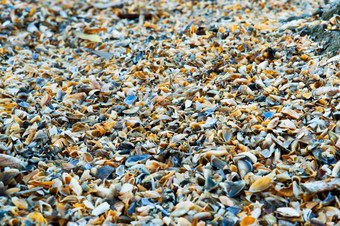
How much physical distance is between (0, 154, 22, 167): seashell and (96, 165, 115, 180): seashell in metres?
0.36

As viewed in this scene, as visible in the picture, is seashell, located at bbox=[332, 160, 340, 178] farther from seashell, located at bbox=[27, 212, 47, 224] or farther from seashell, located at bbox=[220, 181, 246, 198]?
seashell, located at bbox=[27, 212, 47, 224]

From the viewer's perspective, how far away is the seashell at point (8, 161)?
4.87ft

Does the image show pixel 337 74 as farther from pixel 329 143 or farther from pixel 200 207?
pixel 200 207

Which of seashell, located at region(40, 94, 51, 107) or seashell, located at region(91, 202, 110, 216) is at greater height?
seashell, located at region(40, 94, 51, 107)

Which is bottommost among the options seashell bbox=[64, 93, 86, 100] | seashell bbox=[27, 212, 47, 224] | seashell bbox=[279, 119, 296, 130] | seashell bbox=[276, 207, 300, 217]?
seashell bbox=[276, 207, 300, 217]

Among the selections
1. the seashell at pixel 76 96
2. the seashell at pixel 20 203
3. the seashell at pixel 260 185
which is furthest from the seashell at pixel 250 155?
the seashell at pixel 76 96

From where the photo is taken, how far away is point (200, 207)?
132cm

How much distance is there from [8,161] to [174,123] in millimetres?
827

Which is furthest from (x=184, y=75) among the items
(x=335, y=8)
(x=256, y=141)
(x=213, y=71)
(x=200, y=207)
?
(x=335, y=8)

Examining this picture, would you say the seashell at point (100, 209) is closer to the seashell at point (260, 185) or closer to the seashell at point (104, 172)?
the seashell at point (104, 172)

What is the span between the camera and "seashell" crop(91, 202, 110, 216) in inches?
52.1

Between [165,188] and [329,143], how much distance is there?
77 cm

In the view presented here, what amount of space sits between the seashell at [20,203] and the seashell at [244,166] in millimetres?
898

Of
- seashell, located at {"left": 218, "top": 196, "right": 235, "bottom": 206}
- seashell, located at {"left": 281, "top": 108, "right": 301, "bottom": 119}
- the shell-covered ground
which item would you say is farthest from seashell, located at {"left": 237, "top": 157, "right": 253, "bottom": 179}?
seashell, located at {"left": 281, "top": 108, "right": 301, "bottom": 119}
